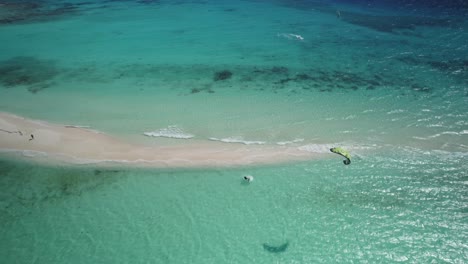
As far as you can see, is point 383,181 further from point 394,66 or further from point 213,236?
point 394,66

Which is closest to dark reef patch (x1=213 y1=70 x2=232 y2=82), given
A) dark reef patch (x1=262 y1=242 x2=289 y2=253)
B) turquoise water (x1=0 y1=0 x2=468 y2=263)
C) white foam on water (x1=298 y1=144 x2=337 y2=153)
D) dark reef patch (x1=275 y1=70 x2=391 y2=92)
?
turquoise water (x1=0 y1=0 x2=468 y2=263)

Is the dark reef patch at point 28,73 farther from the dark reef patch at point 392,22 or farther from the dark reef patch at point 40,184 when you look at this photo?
the dark reef patch at point 392,22

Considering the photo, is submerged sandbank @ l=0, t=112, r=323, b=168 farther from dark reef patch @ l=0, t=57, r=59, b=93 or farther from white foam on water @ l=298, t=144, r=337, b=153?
dark reef patch @ l=0, t=57, r=59, b=93

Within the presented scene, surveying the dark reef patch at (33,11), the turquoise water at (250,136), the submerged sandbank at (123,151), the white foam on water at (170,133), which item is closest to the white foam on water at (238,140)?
the turquoise water at (250,136)

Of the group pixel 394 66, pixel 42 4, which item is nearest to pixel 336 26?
pixel 394 66

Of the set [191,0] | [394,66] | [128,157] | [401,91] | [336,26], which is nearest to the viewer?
[128,157]

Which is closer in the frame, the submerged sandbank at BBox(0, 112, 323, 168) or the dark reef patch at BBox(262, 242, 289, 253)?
the dark reef patch at BBox(262, 242, 289, 253)

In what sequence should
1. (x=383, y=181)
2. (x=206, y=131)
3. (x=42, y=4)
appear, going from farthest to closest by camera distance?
1. (x=42, y=4)
2. (x=206, y=131)
3. (x=383, y=181)
